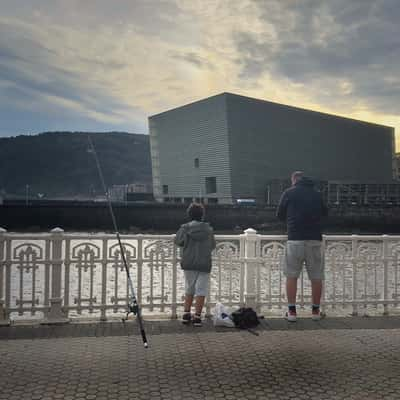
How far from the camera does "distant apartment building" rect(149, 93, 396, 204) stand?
293 ft

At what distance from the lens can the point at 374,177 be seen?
113 meters

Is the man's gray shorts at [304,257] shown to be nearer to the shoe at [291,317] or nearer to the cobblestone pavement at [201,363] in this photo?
the shoe at [291,317]

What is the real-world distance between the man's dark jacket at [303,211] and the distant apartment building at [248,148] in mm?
82083

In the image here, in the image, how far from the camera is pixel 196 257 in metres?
5.66

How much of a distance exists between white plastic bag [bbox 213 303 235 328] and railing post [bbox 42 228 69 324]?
6.37 feet

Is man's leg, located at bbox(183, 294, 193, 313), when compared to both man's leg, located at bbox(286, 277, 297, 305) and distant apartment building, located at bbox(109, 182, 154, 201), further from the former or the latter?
distant apartment building, located at bbox(109, 182, 154, 201)

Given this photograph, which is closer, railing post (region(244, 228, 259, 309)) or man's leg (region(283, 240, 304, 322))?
man's leg (region(283, 240, 304, 322))

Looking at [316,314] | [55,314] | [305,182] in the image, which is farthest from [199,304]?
[305,182]

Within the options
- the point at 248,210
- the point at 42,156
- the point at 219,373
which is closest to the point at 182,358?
the point at 219,373

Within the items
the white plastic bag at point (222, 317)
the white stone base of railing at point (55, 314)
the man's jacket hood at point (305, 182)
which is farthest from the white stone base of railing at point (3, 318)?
the man's jacket hood at point (305, 182)

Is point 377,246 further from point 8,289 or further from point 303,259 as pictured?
point 8,289

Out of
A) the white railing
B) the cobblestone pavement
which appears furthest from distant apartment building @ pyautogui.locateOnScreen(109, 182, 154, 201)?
the cobblestone pavement

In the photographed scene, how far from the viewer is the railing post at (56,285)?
5695 mm

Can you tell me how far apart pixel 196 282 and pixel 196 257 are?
1.16 ft
